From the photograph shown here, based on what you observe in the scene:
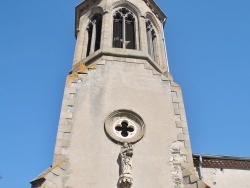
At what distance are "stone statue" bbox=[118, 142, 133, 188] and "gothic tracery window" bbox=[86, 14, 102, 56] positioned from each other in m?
5.98

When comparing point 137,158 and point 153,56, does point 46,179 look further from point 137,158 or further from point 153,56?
point 153,56

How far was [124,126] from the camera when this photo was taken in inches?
439

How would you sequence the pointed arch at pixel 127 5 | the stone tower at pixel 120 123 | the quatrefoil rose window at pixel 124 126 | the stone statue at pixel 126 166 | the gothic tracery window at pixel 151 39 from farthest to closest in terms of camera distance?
the pointed arch at pixel 127 5, the gothic tracery window at pixel 151 39, the quatrefoil rose window at pixel 124 126, the stone tower at pixel 120 123, the stone statue at pixel 126 166

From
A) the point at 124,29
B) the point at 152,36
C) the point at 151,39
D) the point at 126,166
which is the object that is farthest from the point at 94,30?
the point at 126,166

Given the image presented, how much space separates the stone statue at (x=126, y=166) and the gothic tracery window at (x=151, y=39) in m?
6.25

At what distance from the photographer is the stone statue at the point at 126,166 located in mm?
9234

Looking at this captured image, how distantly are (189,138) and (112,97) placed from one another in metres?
2.80

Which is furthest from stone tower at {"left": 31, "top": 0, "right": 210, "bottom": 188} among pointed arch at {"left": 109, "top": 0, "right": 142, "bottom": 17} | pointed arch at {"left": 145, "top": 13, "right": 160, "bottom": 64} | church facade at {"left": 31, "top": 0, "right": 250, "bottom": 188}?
pointed arch at {"left": 109, "top": 0, "right": 142, "bottom": 17}

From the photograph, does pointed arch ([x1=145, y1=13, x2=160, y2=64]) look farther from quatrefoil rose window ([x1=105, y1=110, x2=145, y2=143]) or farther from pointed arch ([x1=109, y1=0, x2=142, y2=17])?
quatrefoil rose window ([x1=105, y1=110, x2=145, y2=143])

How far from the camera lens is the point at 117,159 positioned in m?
9.93

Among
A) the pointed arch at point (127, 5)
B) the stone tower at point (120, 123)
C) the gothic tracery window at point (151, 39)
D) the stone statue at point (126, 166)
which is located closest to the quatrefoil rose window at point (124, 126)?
the stone tower at point (120, 123)

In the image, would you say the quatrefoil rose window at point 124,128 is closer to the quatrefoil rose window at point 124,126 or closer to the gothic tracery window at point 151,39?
the quatrefoil rose window at point 124,126

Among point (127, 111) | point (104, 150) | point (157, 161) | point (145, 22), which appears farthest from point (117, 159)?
point (145, 22)

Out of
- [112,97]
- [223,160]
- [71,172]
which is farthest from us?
[223,160]
